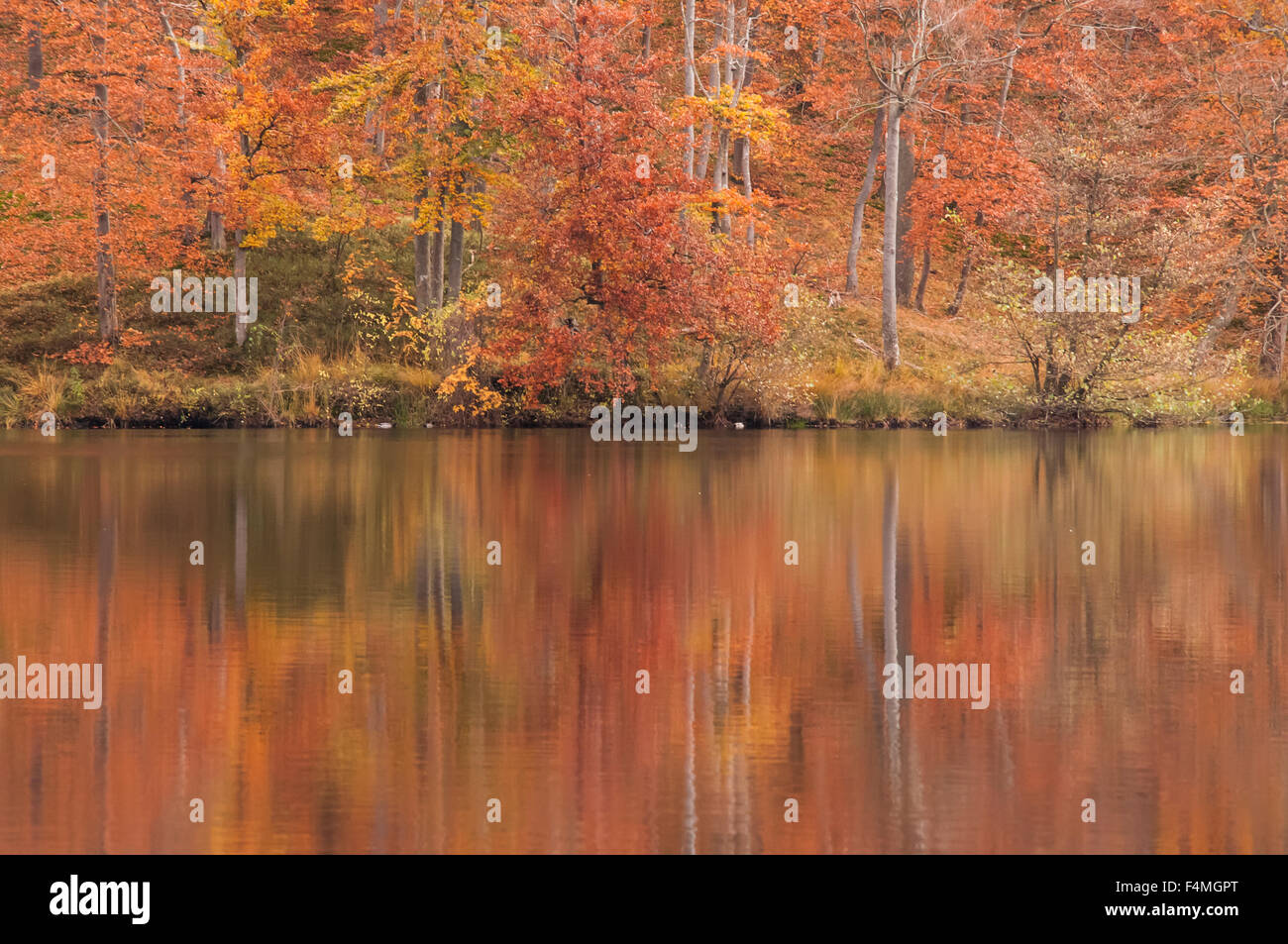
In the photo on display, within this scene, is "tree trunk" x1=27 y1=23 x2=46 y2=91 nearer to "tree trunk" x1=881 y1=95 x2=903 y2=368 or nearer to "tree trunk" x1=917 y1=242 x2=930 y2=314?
"tree trunk" x1=881 y1=95 x2=903 y2=368

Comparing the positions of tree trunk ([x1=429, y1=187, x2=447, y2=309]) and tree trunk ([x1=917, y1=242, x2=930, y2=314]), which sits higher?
tree trunk ([x1=917, y1=242, x2=930, y2=314])

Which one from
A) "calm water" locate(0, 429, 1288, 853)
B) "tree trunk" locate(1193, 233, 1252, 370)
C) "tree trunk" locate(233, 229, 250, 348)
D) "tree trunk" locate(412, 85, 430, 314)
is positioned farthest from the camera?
"tree trunk" locate(1193, 233, 1252, 370)

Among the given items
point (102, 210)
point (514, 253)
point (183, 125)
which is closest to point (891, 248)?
point (514, 253)

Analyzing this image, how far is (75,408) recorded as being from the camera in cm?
3828

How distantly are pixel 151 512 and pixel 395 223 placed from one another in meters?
30.0

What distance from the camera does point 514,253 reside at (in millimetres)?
37250

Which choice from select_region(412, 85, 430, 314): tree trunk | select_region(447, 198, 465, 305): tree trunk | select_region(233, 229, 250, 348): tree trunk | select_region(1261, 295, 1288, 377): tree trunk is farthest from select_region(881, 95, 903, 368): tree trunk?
select_region(233, 229, 250, 348): tree trunk

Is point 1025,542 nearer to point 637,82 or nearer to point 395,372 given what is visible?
point 637,82

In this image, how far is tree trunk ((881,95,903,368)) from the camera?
140 ft

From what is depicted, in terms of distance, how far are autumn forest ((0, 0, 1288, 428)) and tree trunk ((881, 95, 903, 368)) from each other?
0.12 m

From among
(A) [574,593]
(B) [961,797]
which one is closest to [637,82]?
(A) [574,593]

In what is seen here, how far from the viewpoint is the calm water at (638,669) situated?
6.33 meters

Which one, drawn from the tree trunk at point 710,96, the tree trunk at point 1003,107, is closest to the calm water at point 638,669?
the tree trunk at point 710,96

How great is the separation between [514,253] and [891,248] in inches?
494
